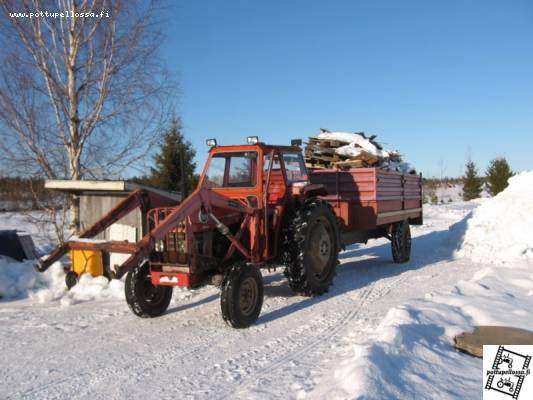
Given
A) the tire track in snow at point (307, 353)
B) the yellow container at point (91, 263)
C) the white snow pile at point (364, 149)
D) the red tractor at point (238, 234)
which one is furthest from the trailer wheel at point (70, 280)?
the white snow pile at point (364, 149)

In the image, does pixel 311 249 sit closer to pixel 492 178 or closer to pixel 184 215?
pixel 184 215

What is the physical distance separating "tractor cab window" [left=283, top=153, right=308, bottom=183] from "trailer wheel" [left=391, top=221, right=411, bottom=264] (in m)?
3.54

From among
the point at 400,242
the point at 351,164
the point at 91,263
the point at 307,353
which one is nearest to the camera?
the point at 307,353

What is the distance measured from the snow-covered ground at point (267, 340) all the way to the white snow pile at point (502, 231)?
131cm

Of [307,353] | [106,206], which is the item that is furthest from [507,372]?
[106,206]

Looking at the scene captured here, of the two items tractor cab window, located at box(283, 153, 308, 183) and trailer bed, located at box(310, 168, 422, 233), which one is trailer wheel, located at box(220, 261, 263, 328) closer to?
tractor cab window, located at box(283, 153, 308, 183)

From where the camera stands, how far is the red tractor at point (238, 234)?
17.9ft

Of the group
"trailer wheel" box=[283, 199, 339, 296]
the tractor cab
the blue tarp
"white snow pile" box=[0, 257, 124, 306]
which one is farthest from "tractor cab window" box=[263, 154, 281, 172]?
the blue tarp

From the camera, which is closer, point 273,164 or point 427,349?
point 427,349

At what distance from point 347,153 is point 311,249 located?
20.4 feet

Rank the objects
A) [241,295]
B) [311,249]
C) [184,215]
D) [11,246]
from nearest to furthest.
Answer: [184,215] → [241,295] → [311,249] → [11,246]

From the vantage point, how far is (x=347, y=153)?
1281 centimetres

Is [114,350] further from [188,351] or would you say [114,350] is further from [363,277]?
[363,277]

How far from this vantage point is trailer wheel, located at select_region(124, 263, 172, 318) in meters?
6.04
